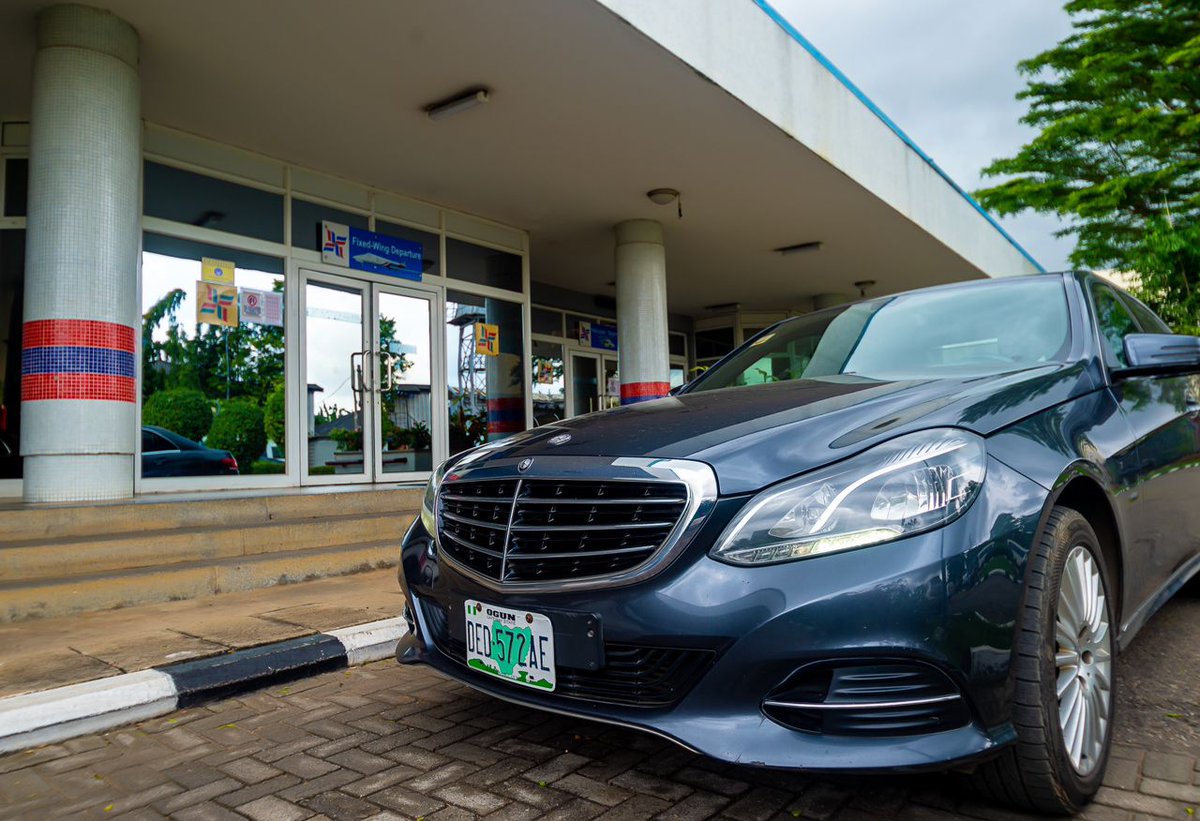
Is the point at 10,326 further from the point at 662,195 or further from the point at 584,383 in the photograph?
the point at 584,383

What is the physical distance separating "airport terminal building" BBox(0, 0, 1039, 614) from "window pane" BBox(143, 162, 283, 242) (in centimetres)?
2

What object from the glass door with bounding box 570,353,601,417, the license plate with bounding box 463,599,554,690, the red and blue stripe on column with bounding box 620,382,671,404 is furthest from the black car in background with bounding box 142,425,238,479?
the glass door with bounding box 570,353,601,417

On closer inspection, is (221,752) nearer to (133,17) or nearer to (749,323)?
(133,17)

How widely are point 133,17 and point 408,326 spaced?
4.40 metres

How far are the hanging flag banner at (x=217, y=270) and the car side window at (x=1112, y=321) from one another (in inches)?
296

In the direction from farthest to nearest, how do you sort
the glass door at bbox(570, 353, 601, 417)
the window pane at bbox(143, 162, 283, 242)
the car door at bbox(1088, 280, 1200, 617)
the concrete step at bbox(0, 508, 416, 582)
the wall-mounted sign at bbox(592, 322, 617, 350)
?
the wall-mounted sign at bbox(592, 322, 617, 350) < the glass door at bbox(570, 353, 601, 417) < the window pane at bbox(143, 162, 283, 242) < the concrete step at bbox(0, 508, 416, 582) < the car door at bbox(1088, 280, 1200, 617)

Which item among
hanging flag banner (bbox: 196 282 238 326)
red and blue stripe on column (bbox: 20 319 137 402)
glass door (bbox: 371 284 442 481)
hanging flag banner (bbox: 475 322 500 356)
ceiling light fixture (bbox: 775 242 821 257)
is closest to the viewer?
red and blue stripe on column (bbox: 20 319 137 402)

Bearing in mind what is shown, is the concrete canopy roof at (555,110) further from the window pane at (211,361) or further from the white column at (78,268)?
the window pane at (211,361)

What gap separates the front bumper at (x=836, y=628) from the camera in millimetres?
1636

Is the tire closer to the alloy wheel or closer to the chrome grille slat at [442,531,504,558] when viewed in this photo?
the alloy wheel

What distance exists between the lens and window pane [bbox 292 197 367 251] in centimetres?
855

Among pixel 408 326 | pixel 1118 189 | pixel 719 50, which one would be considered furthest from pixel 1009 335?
pixel 1118 189

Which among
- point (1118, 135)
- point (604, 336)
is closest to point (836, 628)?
point (604, 336)

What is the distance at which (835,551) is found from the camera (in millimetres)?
1708
